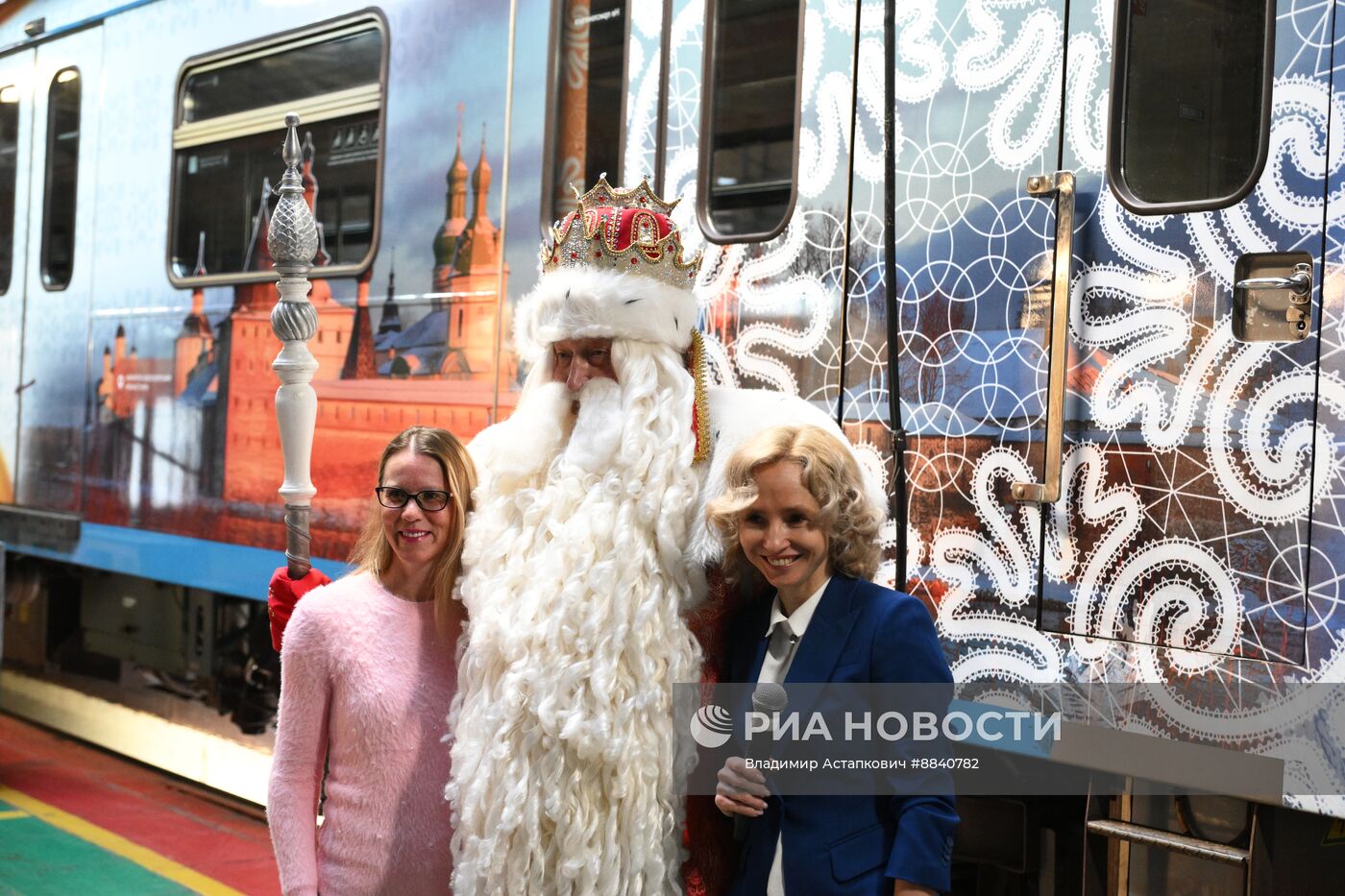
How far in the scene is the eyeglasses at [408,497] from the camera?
2525mm

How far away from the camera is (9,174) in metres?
6.71

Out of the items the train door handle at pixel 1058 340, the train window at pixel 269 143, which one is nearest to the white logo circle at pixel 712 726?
the train door handle at pixel 1058 340

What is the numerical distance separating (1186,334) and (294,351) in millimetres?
1870

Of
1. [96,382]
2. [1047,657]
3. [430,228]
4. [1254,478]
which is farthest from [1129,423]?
[96,382]

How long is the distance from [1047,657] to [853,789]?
0.72 m

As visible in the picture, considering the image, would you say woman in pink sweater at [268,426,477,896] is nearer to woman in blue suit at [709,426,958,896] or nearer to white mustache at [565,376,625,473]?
white mustache at [565,376,625,473]

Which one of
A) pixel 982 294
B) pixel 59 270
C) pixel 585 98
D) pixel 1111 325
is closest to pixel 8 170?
pixel 59 270

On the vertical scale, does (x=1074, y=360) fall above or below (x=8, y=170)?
below

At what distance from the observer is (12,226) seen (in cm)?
668

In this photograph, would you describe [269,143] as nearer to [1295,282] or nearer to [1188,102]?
[1188,102]

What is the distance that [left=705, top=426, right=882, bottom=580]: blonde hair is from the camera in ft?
7.38

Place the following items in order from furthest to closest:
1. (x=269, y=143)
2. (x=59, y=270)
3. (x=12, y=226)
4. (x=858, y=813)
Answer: (x=12, y=226) → (x=59, y=270) → (x=269, y=143) → (x=858, y=813)

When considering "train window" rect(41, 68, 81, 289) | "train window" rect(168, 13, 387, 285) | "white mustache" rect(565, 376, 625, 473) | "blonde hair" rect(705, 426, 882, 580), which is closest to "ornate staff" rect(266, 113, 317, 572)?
"white mustache" rect(565, 376, 625, 473)

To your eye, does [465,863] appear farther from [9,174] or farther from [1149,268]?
[9,174]
